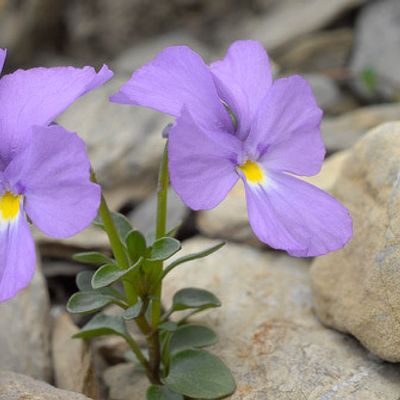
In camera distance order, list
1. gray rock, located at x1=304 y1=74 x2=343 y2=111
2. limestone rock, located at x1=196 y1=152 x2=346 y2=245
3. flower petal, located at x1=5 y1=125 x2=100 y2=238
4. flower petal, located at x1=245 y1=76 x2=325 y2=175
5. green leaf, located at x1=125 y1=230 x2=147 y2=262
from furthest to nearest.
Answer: gray rock, located at x1=304 y1=74 x2=343 y2=111 < limestone rock, located at x1=196 y1=152 x2=346 y2=245 < green leaf, located at x1=125 y1=230 x2=147 y2=262 < flower petal, located at x1=245 y1=76 x2=325 y2=175 < flower petal, located at x1=5 y1=125 x2=100 y2=238

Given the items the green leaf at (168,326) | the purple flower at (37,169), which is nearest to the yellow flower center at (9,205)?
the purple flower at (37,169)

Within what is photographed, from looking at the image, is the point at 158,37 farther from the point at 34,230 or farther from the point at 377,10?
the point at 34,230

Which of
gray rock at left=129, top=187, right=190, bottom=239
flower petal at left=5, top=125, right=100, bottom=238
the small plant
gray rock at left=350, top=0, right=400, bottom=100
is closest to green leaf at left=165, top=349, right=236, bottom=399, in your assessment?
the small plant

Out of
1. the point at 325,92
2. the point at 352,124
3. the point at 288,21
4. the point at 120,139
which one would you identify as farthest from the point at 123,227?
the point at 288,21

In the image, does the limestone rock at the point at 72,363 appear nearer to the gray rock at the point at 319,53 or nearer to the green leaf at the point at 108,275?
the green leaf at the point at 108,275

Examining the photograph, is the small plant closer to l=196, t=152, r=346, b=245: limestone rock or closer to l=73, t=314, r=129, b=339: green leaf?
l=73, t=314, r=129, b=339: green leaf

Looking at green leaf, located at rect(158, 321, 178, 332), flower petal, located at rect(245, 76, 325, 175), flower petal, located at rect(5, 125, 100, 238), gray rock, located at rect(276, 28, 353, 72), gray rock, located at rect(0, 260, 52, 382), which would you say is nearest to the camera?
flower petal, located at rect(5, 125, 100, 238)

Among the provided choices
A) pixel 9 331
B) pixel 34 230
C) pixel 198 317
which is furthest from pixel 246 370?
pixel 34 230

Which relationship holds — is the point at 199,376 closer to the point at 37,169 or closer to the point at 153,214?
the point at 37,169
